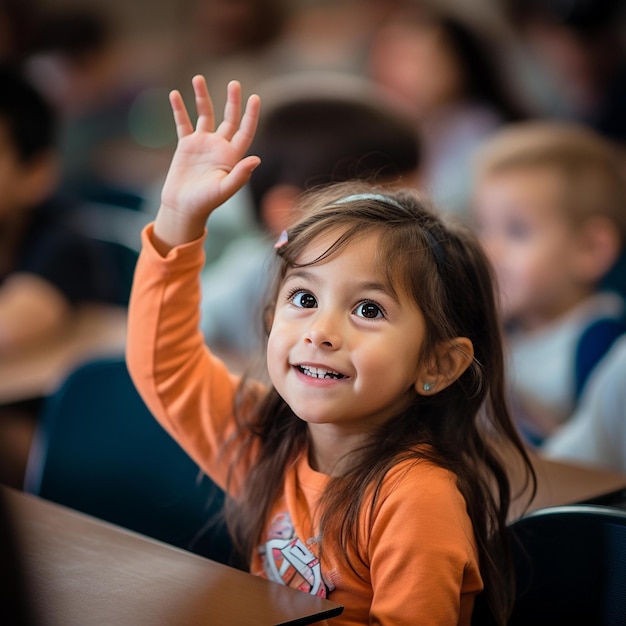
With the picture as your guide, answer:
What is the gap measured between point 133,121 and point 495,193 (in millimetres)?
3989

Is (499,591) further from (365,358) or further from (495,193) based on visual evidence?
(495,193)

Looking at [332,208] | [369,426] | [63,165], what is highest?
[332,208]

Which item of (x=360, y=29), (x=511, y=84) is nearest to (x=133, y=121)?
(x=360, y=29)

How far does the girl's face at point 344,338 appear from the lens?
1.11 m

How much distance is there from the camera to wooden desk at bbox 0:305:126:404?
2.05 m

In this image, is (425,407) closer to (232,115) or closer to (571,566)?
(571,566)

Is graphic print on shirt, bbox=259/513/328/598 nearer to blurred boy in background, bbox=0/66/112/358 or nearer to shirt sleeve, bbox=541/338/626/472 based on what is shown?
shirt sleeve, bbox=541/338/626/472

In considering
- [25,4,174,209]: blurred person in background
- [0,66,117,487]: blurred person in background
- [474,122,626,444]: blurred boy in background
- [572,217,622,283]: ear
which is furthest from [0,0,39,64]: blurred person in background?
[572,217,622,283]: ear

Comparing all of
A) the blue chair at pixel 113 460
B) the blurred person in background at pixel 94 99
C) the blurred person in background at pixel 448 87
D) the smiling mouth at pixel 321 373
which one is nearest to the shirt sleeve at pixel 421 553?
the smiling mouth at pixel 321 373

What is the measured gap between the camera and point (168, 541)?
1613mm

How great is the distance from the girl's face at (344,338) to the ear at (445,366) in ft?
0.05

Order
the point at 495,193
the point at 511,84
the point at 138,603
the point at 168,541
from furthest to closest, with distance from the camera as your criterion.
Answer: the point at 511,84 → the point at 495,193 → the point at 168,541 → the point at 138,603

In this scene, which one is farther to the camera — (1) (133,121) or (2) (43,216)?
(1) (133,121)

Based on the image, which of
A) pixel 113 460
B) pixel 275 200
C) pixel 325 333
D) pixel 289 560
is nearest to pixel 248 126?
pixel 325 333
